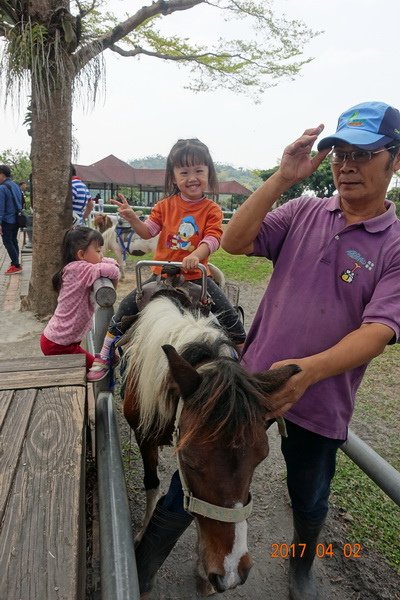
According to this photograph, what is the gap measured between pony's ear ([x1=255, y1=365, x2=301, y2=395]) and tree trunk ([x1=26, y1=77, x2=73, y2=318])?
5.01m

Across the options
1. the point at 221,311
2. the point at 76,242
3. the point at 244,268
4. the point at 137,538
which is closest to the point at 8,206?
the point at 76,242

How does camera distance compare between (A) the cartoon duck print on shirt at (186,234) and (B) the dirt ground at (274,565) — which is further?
(A) the cartoon duck print on shirt at (186,234)

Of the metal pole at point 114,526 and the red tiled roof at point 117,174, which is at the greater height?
the red tiled roof at point 117,174

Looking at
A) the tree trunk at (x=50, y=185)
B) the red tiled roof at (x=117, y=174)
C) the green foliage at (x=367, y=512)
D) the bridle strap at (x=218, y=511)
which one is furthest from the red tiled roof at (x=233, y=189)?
the bridle strap at (x=218, y=511)

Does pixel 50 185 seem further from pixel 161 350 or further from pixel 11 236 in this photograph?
pixel 161 350

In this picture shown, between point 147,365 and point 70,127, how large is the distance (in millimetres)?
4964

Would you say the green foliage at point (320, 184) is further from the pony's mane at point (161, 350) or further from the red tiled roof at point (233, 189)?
the pony's mane at point (161, 350)

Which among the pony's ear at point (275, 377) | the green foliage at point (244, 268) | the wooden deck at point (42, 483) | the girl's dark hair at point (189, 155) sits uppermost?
the girl's dark hair at point (189, 155)

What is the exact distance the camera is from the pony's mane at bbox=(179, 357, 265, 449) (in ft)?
4.60

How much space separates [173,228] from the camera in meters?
3.22

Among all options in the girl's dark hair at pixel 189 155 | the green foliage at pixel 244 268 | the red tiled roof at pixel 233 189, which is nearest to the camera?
the girl's dark hair at pixel 189 155

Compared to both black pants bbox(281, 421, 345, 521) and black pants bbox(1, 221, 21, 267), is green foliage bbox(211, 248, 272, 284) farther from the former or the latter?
black pants bbox(281, 421, 345, 521)

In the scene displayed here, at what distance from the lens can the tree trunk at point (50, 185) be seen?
18.0 feet

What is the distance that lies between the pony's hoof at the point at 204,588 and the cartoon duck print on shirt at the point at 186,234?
7.27 feet
